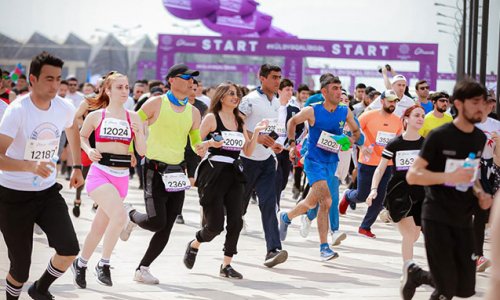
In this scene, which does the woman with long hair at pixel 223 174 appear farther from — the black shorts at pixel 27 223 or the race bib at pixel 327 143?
the black shorts at pixel 27 223

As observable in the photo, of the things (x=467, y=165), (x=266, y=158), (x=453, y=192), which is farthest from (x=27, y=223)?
(x=266, y=158)

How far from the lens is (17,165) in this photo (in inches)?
286

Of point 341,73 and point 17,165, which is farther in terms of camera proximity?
point 341,73

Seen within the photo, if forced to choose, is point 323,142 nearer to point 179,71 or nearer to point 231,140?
point 231,140

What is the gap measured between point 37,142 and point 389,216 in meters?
3.36

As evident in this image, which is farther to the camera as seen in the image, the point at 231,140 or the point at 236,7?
the point at 236,7

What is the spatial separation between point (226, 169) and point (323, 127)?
187cm

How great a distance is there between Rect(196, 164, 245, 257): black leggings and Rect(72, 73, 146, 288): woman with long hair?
3.76 ft

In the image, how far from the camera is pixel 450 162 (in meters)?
7.07

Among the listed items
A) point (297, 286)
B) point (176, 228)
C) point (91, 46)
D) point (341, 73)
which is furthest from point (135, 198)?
point (91, 46)

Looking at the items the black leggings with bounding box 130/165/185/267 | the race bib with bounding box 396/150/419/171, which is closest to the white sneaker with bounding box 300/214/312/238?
the race bib with bounding box 396/150/419/171

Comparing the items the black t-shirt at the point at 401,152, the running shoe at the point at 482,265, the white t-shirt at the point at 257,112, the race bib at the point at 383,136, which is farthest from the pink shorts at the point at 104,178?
the race bib at the point at 383,136

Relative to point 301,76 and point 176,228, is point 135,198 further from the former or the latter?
point 301,76

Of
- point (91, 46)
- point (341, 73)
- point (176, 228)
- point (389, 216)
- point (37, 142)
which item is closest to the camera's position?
point (37, 142)
